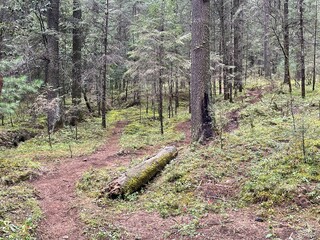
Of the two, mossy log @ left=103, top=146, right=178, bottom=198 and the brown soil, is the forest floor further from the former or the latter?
mossy log @ left=103, top=146, right=178, bottom=198

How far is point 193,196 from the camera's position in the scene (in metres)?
6.80

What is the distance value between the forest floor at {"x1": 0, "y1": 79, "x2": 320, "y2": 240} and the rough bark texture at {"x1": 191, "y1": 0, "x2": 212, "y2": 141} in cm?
56

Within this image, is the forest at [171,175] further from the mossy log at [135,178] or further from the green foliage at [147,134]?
the green foliage at [147,134]

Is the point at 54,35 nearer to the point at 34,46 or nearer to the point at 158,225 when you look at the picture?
the point at 34,46

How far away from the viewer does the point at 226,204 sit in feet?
21.0

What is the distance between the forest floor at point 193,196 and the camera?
5535 millimetres

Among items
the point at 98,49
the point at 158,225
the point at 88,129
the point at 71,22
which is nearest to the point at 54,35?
the point at 71,22

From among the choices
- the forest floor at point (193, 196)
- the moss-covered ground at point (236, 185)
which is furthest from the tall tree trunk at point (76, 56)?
the moss-covered ground at point (236, 185)

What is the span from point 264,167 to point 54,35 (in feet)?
45.3

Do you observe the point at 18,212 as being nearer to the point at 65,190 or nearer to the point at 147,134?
the point at 65,190

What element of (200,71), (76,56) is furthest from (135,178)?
(76,56)

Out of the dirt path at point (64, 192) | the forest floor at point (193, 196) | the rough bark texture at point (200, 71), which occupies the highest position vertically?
the rough bark texture at point (200, 71)

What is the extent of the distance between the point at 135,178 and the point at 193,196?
1.53m

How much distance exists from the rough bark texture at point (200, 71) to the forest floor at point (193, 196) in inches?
22.0
